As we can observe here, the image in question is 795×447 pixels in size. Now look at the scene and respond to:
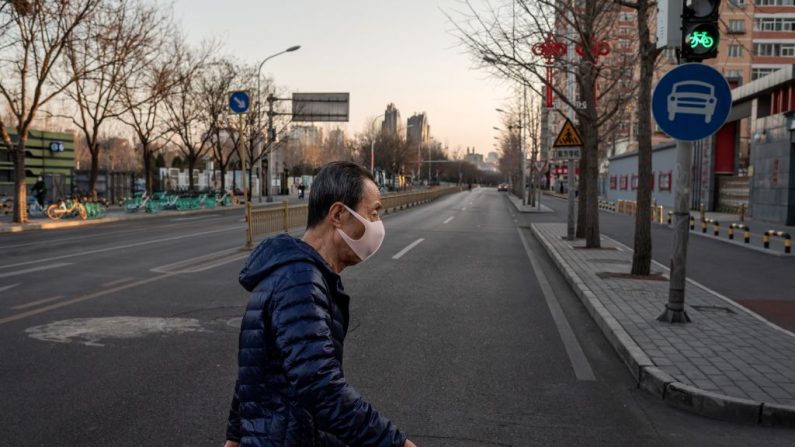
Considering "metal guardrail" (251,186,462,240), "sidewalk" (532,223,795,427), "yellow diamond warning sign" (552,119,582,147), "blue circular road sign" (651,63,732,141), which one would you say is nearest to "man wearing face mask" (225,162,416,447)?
"sidewalk" (532,223,795,427)

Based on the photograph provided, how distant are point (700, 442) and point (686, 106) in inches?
158

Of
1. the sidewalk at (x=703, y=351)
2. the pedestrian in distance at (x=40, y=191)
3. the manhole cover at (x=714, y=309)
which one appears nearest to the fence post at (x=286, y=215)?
the sidewalk at (x=703, y=351)

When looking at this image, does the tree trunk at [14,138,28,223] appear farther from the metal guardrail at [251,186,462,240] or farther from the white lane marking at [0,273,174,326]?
the white lane marking at [0,273,174,326]

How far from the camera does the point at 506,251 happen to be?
50.4ft

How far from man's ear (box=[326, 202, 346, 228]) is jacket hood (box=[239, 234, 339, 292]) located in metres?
0.15

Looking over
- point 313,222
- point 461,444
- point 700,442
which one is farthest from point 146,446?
point 700,442

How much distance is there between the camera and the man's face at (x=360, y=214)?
199 cm

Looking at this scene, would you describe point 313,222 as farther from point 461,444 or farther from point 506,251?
point 506,251

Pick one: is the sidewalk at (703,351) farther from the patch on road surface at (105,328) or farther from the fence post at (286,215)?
the fence post at (286,215)

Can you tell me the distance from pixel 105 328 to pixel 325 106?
34043 mm

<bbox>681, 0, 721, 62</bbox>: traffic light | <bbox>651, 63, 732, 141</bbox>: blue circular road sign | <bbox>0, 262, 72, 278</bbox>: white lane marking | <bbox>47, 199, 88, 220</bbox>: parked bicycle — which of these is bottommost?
<bbox>0, 262, 72, 278</bbox>: white lane marking

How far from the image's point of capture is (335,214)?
6.48 ft

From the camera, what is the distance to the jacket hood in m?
1.75

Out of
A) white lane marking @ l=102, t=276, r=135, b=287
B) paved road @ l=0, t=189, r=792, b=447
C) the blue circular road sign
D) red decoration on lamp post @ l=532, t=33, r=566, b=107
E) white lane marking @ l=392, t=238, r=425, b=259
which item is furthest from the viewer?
red decoration on lamp post @ l=532, t=33, r=566, b=107
